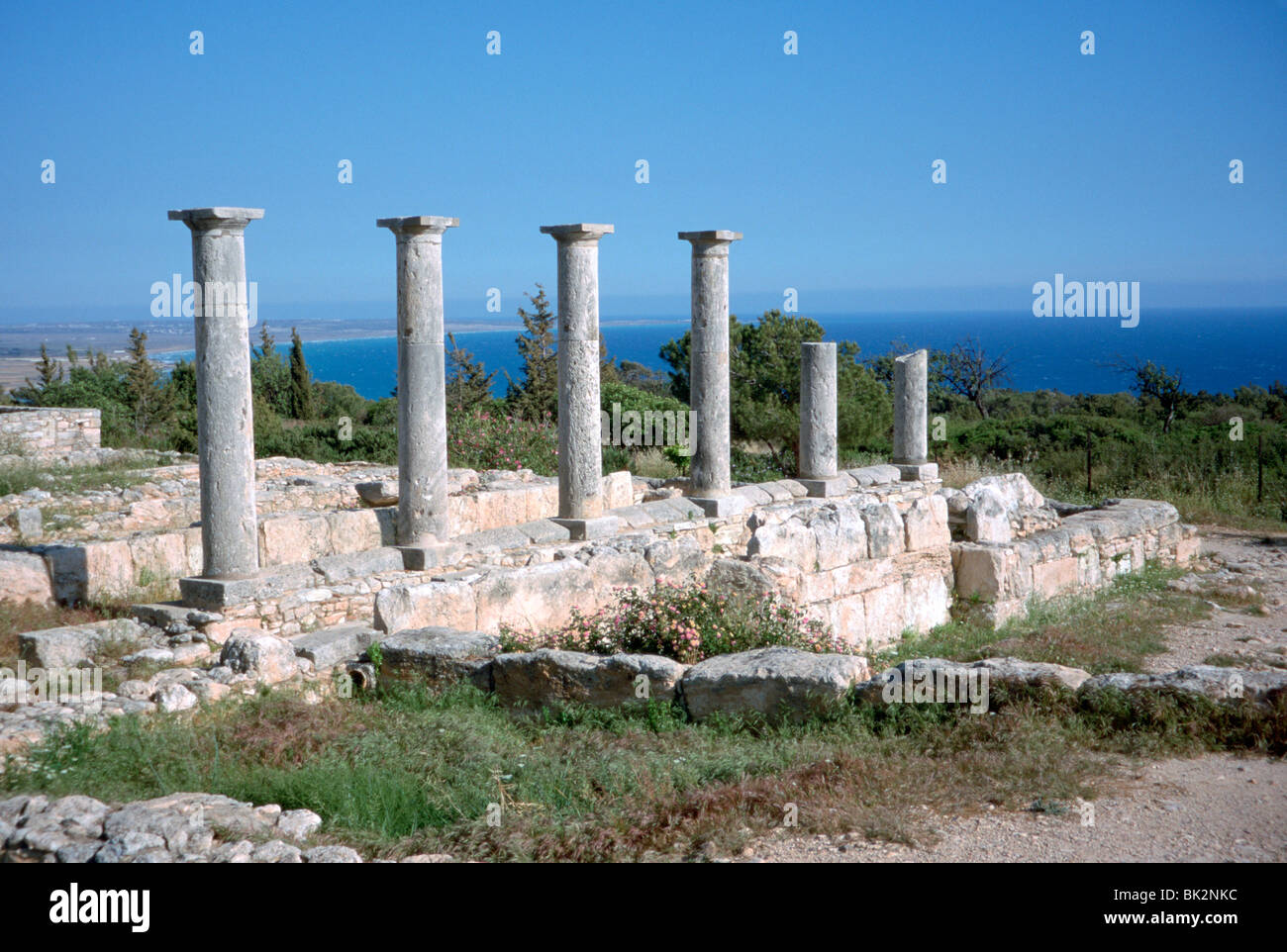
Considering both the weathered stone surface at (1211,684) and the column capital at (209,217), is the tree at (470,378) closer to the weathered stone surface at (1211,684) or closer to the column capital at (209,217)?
the column capital at (209,217)

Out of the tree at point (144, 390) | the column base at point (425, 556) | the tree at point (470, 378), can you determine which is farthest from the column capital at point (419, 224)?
the tree at point (144, 390)

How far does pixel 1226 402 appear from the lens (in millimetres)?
34812

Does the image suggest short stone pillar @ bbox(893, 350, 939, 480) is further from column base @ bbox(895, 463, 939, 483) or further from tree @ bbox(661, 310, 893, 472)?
tree @ bbox(661, 310, 893, 472)

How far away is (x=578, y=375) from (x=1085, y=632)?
18.8 feet

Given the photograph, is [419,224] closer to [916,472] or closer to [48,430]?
[916,472]

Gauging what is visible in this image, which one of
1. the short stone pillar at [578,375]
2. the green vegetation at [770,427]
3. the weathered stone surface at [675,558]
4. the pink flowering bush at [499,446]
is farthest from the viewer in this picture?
the green vegetation at [770,427]

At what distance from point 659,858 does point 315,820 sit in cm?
172

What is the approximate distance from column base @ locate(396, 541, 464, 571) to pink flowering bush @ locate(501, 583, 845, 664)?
1.87 metres

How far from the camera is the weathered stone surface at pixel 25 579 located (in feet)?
28.8

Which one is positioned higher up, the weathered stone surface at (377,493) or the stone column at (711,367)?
the stone column at (711,367)

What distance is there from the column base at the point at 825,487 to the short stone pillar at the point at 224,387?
315 inches

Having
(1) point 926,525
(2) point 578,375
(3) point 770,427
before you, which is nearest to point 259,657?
(2) point 578,375
